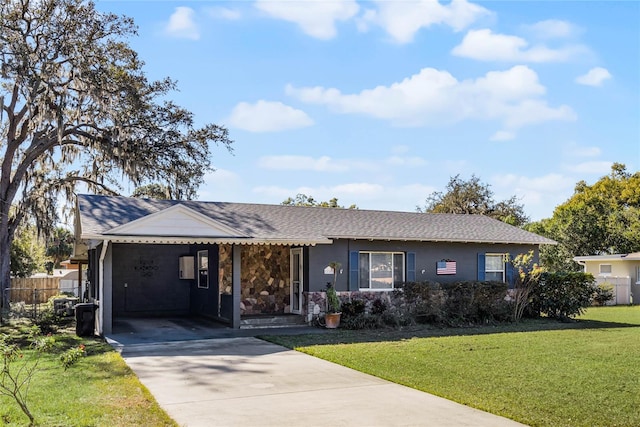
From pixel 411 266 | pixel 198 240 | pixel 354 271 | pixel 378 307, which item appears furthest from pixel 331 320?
pixel 198 240

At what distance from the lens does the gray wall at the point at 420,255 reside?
16.5 m

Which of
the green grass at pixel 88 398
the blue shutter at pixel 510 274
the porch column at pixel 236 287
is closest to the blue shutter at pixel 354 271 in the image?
the porch column at pixel 236 287

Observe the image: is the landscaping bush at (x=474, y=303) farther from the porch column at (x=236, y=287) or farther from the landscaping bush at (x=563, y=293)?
the porch column at (x=236, y=287)

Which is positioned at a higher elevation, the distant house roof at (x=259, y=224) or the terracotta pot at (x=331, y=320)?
the distant house roof at (x=259, y=224)

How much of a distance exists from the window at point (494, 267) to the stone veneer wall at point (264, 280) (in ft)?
21.2

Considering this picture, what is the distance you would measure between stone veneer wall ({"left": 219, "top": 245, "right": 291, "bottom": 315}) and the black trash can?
461 centimetres

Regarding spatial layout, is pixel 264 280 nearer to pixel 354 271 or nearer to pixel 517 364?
pixel 354 271

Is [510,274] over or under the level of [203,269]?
under

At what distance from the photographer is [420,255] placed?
18.1 meters

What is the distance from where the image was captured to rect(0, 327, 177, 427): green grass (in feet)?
21.2

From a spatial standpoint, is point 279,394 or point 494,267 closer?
point 279,394

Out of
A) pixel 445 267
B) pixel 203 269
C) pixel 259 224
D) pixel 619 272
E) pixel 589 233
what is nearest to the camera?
pixel 259 224

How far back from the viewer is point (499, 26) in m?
13.4

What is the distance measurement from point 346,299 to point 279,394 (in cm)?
889
